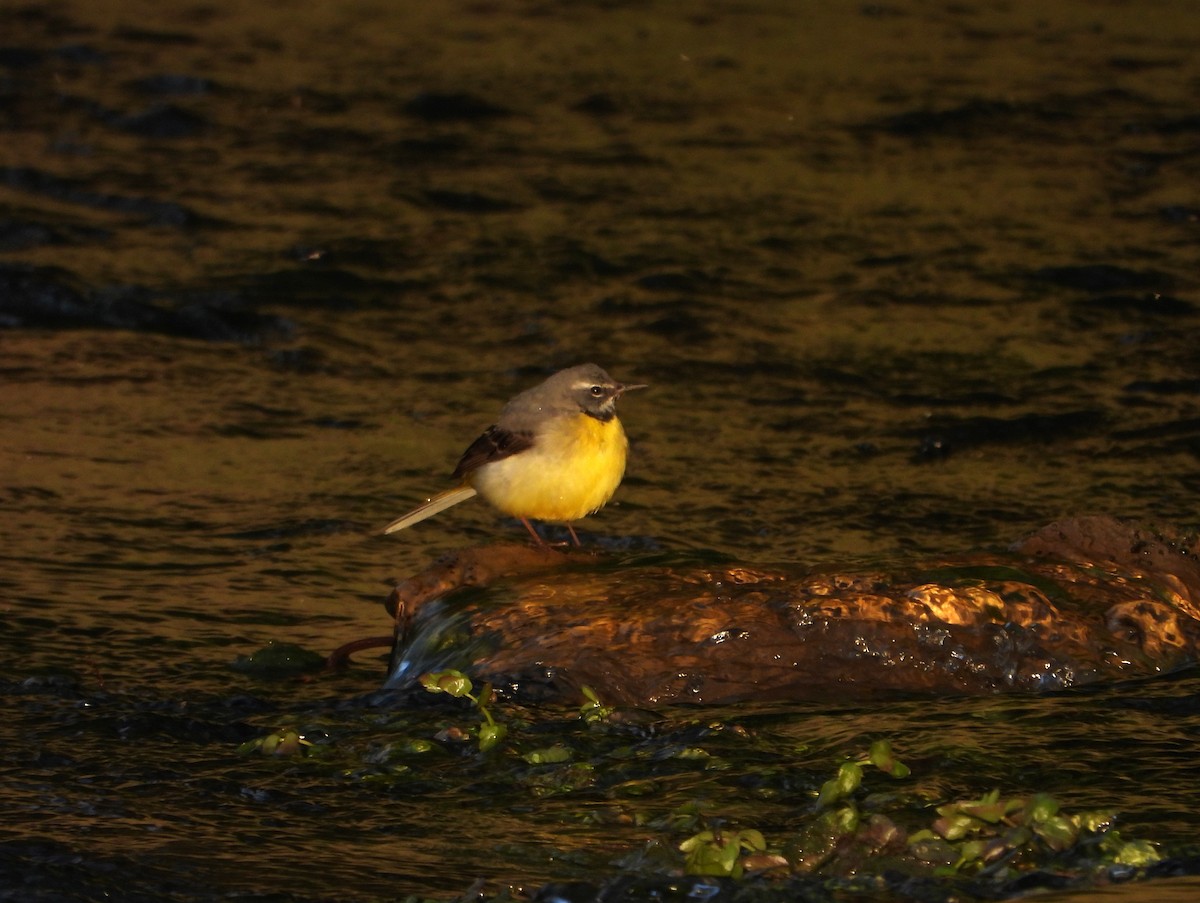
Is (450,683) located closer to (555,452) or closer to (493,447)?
(555,452)

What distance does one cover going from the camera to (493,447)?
913 cm

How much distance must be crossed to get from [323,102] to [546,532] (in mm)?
9392

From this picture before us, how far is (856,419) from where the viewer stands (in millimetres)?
12430

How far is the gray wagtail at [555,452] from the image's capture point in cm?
880

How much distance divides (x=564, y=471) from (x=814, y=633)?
5.04ft

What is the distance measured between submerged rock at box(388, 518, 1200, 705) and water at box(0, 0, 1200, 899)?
25 centimetres

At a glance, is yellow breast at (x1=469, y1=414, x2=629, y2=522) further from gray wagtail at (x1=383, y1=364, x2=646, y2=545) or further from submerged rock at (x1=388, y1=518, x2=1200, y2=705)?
submerged rock at (x1=388, y1=518, x2=1200, y2=705)

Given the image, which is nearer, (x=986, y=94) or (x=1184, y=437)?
(x=1184, y=437)

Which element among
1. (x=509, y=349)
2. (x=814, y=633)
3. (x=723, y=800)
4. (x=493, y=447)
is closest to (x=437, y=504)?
(x=493, y=447)

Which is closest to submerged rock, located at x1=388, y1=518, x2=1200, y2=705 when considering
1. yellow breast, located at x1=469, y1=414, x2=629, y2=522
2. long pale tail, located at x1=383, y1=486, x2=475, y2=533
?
yellow breast, located at x1=469, y1=414, x2=629, y2=522

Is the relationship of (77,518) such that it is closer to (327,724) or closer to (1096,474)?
(327,724)

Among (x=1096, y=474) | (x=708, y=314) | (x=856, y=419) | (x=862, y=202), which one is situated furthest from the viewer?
(x=862, y=202)

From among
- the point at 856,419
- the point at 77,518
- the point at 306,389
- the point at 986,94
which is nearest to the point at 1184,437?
the point at 856,419

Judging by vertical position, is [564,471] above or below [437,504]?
above
